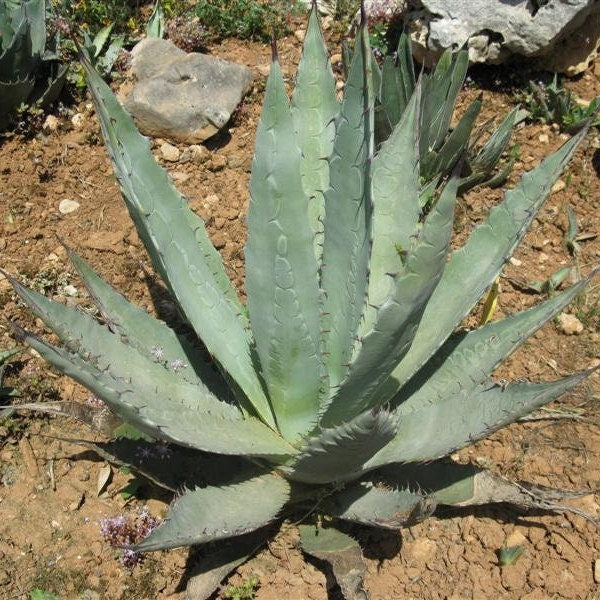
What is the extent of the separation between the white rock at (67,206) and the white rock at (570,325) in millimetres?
2217

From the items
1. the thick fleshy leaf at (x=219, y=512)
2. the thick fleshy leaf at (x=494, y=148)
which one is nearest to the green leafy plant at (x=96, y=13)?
the thick fleshy leaf at (x=494, y=148)

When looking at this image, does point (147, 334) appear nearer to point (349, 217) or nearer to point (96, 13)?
point (349, 217)

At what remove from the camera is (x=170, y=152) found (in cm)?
367

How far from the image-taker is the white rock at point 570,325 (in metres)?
3.00

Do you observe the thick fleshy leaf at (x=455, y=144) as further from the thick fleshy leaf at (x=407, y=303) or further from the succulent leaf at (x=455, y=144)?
the thick fleshy leaf at (x=407, y=303)

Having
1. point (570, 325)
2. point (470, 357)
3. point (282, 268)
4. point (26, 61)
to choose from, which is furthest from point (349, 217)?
point (26, 61)

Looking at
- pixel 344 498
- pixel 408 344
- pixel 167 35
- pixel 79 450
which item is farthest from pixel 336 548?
pixel 167 35

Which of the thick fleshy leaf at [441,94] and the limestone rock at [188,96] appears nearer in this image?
the thick fleshy leaf at [441,94]

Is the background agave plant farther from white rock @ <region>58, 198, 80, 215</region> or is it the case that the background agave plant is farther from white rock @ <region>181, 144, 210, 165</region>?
white rock @ <region>58, 198, 80, 215</region>

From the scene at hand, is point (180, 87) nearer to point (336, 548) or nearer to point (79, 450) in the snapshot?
point (79, 450)

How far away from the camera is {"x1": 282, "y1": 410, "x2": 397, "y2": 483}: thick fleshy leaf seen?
64.7 inches

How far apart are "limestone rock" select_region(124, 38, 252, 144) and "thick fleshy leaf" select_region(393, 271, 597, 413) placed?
2.00 metres

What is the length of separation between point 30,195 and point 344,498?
7.16ft

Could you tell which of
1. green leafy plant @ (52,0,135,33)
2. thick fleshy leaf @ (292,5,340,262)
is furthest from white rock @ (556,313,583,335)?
green leafy plant @ (52,0,135,33)
